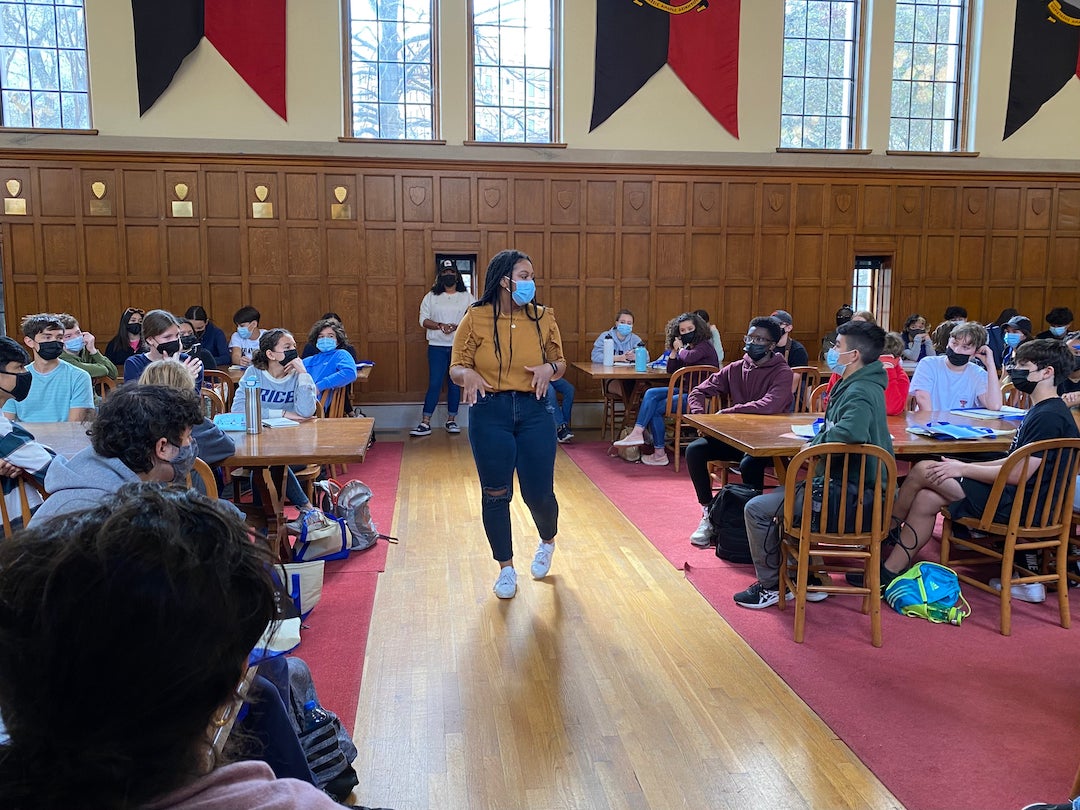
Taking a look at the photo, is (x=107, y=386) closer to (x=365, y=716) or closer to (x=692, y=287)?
(x=365, y=716)

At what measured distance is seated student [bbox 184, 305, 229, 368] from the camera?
Answer: 788cm

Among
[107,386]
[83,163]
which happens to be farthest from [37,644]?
[83,163]

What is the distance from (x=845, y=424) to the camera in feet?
10.4

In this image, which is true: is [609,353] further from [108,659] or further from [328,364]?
[108,659]

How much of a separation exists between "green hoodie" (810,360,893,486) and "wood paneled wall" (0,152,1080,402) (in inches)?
234

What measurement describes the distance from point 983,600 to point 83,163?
882 cm

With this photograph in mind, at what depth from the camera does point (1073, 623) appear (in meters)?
3.44

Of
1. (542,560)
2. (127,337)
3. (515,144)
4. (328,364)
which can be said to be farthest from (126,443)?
(515,144)

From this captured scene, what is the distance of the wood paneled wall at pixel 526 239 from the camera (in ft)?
27.3

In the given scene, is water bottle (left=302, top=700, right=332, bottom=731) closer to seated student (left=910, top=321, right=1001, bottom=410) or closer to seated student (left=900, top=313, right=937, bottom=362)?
seated student (left=910, top=321, right=1001, bottom=410)

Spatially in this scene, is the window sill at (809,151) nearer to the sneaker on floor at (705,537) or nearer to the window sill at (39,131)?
the sneaker on floor at (705,537)

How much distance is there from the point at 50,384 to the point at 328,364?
204 centimetres

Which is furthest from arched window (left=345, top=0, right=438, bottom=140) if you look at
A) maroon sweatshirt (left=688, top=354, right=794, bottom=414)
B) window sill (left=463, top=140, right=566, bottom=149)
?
maroon sweatshirt (left=688, top=354, right=794, bottom=414)

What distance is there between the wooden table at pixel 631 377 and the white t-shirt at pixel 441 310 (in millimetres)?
1694
